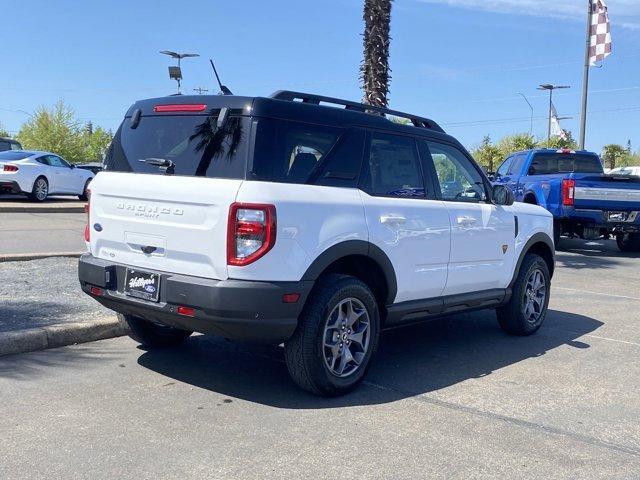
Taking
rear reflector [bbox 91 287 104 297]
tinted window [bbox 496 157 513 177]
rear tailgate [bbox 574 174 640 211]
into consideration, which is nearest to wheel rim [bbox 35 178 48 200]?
tinted window [bbox 496 157 513 177]

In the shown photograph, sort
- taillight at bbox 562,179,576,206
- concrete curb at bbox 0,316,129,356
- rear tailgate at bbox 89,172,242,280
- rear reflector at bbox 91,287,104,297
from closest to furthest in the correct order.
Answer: rear tailgate at bbox 89,172,242,280 → rear reflector at bbox 91,287,104,297 → concrete curb at bbox 0,316,129,356 → taillight at bbox 562,179,576,206

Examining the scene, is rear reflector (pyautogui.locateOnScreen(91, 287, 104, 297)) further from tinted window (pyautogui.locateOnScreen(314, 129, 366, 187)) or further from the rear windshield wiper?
tinted window (pyautogui.locateOnScreen(314, 129, 366, 187))

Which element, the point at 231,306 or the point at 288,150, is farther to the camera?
the point at 288,150

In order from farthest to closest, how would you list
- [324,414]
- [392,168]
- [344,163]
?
[392,168] < [344,163] < [324,414]

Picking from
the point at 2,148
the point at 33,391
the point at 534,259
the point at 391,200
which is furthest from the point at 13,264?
the point at 2,148

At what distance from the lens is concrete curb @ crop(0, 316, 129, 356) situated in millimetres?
5590

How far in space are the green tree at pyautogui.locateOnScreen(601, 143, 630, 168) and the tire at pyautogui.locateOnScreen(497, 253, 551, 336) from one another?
165ft

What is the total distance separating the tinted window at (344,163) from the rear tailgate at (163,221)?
0.76 meters

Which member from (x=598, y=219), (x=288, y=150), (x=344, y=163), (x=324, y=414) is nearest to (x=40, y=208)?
(x=598, y=219)

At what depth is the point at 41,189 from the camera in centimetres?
2042

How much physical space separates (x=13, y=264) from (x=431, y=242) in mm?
5708

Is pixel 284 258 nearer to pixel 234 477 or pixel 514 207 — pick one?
pixel 234 477

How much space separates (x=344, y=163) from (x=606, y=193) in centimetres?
1030

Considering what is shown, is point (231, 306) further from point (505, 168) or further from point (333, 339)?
point (505, 168)
